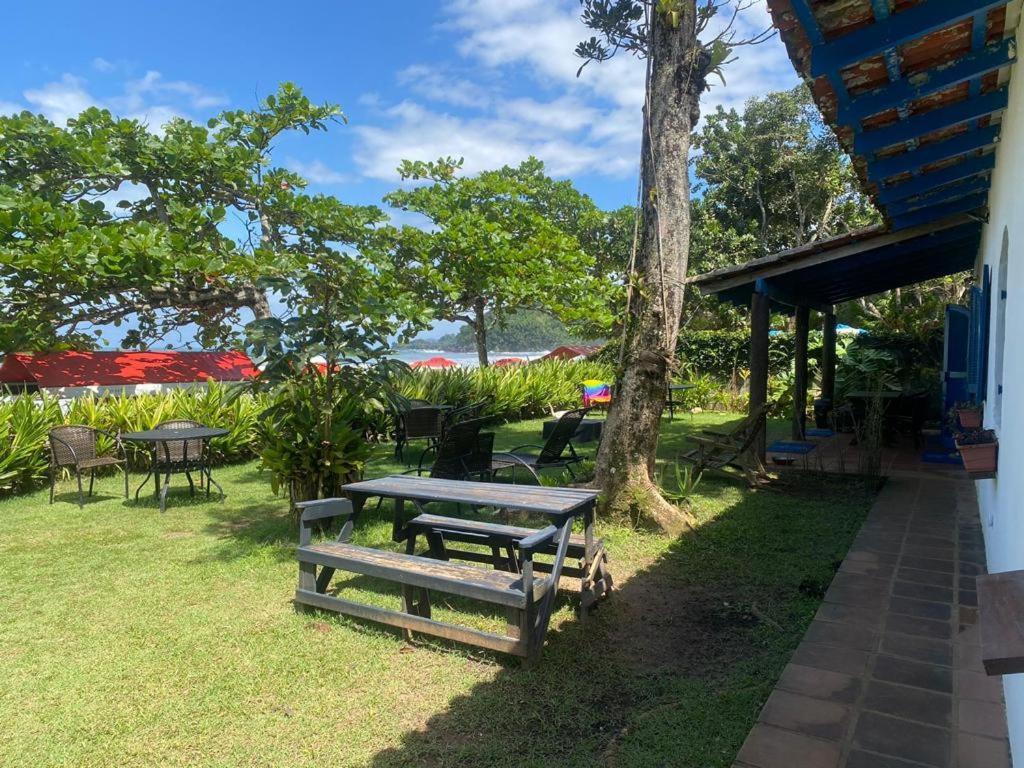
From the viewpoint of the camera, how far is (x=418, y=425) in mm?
8930

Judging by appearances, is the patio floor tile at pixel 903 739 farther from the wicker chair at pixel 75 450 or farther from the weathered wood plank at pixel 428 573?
the wicker chair at pixel 75 450

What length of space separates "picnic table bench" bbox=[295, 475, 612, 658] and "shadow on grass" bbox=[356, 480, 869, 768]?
18 centimetres

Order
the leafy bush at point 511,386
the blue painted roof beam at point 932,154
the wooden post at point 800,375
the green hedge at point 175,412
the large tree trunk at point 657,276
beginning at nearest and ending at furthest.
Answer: the blue painted roof beam at point 932,154
the large tree trunk at point 657,276
the green hedge at point 175,412
the wooden post at point 800,375
the leafy bush at point 511,386

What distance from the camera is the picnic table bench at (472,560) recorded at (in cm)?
302

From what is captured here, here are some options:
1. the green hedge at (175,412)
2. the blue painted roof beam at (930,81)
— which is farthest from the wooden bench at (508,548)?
the blue painted roof beam at (930,81)

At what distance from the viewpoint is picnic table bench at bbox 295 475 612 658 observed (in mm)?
3021

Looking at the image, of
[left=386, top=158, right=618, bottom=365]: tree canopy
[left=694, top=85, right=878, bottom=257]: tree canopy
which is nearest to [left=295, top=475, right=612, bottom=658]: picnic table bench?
[left=386, top=158, right=618, bottom=365]: tree canopy

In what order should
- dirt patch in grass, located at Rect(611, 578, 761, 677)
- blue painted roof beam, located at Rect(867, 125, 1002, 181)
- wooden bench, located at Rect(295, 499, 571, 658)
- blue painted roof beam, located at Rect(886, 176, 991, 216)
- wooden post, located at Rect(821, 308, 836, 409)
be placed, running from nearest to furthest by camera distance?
wooden bench, located at Rect(295, 499, 571, 658)
dirt patch in grass, located at Rect(611, 578, 761, 677)
blue painted roof beam, located at Rect(867, 125, 1002, 181)
blue painted roof beam, located at Rect(886, 176, 991, 216)
wooden post, located at Rect(821, 308, 836, 409)

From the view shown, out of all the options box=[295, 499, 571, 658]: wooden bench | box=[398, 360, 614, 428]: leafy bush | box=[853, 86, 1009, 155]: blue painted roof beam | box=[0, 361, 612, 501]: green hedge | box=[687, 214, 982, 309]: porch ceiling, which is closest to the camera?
box=[295, 499, 571, 658]: wooden bench

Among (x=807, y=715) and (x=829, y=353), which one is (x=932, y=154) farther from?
(x=829, y=353)

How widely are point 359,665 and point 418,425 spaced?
593 centimetres

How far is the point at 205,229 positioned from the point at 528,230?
30.5ft

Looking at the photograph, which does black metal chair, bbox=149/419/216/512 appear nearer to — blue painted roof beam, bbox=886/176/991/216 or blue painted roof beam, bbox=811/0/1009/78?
blue painted roof beam, bbox=811/0/1009/78

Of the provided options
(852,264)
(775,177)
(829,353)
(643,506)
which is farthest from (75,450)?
(775,177)
